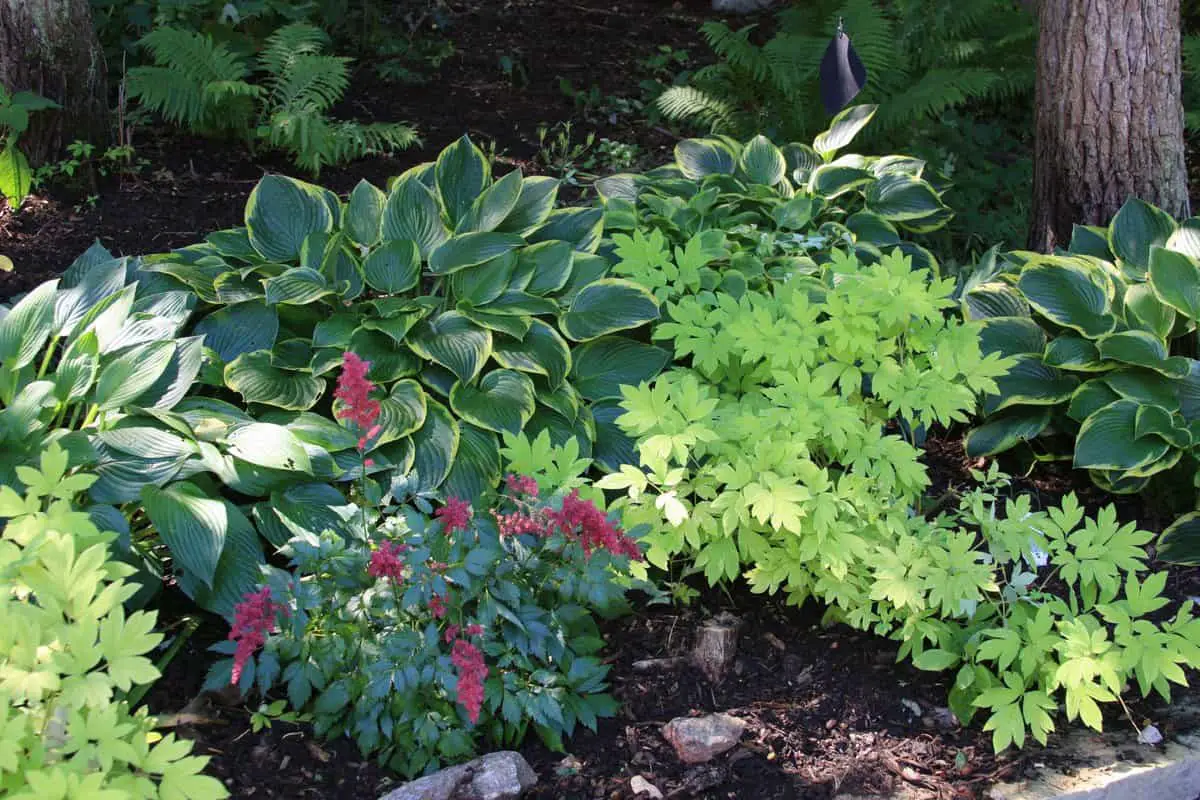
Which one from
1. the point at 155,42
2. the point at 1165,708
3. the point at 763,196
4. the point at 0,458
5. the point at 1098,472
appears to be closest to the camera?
the point at 0,458

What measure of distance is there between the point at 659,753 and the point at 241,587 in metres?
1.06

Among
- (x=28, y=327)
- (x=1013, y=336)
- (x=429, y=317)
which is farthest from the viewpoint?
(x=1013, y=336)

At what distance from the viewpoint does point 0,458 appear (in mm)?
2596

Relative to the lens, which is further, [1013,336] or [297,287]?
[1013,336]

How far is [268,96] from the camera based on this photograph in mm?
5055

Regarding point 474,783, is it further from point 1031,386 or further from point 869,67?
point 869,67

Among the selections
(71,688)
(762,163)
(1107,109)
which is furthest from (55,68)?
(1107,109)

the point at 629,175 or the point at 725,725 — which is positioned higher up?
the point at 629,175

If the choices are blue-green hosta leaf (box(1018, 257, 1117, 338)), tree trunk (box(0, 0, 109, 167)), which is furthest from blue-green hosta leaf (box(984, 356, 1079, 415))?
tree trunk (box(0, 0, 109, 167))

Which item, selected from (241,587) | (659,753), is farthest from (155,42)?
(659,753)

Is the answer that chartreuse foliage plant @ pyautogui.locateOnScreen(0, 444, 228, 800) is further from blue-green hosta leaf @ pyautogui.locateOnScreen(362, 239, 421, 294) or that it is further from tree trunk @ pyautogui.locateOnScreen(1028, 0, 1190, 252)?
tree trunk @ pyautogui.locateOnScreen(1028, 0, 1190, 252)

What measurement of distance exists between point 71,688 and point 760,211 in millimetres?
2966

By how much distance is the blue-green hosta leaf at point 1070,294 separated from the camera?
3516 millimetres

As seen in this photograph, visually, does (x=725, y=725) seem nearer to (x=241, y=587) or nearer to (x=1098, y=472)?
(x=241, y=587)
